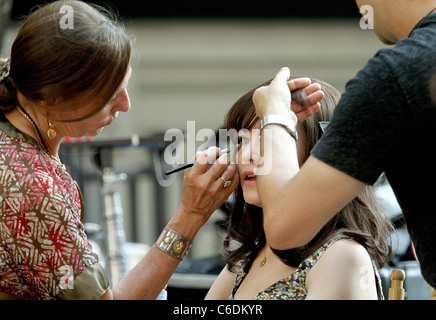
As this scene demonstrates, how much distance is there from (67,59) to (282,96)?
0.47 meters

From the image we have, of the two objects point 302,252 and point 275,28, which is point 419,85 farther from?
point 275,28

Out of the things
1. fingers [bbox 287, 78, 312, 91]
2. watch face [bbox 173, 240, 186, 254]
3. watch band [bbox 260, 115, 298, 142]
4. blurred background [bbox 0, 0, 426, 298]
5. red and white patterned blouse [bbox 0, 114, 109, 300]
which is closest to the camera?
watch band [bbox 260, 115, 298, 142]

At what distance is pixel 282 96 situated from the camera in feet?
4.56

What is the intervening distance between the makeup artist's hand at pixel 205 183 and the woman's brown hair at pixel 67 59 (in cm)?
29

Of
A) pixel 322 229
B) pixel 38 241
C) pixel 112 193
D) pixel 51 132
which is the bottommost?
pixel 112 193

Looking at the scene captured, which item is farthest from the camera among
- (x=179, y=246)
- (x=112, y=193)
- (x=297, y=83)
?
(x=112, y=193)

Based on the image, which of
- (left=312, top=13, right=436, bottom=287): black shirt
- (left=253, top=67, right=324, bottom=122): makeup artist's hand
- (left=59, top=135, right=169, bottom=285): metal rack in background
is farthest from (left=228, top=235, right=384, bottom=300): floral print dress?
(left=59, top=135, right=169, bottom=285): metal rack in background

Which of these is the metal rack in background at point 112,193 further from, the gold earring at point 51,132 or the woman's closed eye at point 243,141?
the gold earring at point 51,132

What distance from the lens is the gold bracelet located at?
1.63m

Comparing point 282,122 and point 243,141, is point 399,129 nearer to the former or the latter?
point 282,122

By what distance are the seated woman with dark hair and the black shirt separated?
37 centimetres

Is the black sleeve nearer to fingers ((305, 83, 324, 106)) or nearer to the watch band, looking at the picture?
the watch band

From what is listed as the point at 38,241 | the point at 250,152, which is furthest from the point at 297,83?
the point at 38,241
